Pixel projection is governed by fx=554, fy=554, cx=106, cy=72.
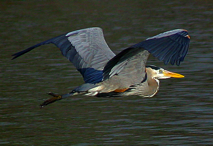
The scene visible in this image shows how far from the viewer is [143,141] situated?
720cm

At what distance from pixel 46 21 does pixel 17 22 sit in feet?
3.69

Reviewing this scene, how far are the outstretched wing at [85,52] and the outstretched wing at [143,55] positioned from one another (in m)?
0.26

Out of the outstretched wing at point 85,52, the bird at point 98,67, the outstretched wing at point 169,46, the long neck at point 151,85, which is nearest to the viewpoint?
the outstretched wing at point 169,46

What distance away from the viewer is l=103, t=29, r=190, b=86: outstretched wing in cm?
589

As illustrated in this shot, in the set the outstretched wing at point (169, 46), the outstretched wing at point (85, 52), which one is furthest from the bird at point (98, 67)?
the outstretched wing at point (169, 46)

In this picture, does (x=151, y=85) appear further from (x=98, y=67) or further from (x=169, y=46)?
(x=169, y=46)

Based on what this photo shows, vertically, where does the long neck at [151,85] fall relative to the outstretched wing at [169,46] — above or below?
below

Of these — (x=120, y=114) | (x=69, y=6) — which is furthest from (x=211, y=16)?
(x=120, y=114)

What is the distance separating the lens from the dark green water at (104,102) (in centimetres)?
752

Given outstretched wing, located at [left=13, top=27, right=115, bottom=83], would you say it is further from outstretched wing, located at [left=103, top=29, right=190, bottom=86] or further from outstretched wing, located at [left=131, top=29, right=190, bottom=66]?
outstretched wing, located at [left=131, top=29, right=190, bottom=66]

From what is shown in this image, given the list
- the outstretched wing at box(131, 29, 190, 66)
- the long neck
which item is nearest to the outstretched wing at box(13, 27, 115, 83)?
the long neck

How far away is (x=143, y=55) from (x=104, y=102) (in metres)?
2.65

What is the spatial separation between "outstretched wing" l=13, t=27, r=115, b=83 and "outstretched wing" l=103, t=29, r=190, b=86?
0.26 meters

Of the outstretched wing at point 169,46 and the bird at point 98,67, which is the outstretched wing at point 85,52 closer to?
the bird at point 98,67
